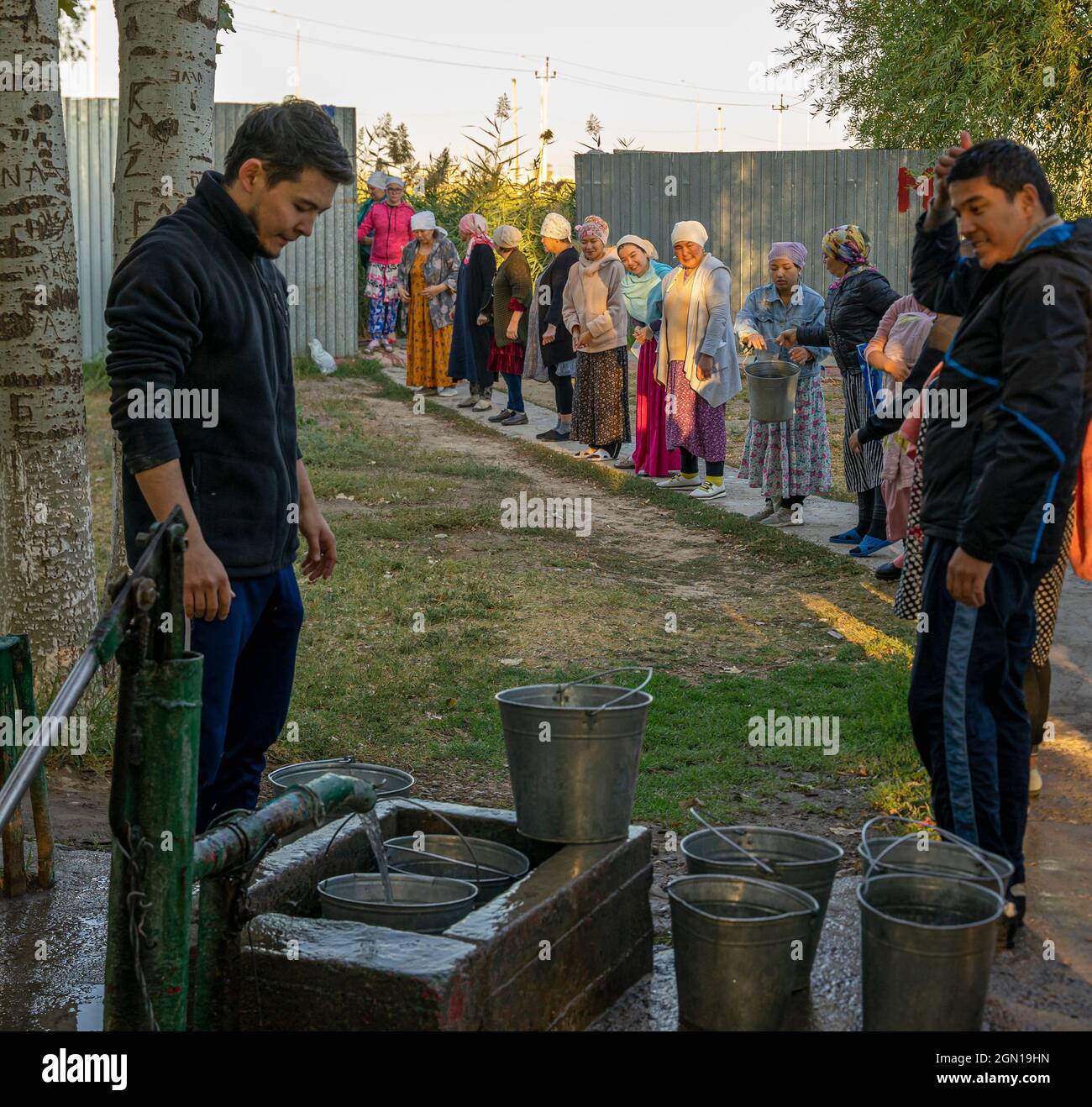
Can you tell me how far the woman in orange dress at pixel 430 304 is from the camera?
54.1 ft

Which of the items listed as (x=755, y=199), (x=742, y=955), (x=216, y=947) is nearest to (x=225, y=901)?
(x=216, y=947)

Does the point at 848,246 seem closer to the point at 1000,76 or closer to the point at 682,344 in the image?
the point at 682,344

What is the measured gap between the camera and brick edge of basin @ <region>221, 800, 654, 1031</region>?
9.23 feet

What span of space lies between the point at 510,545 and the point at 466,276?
7.02 meters

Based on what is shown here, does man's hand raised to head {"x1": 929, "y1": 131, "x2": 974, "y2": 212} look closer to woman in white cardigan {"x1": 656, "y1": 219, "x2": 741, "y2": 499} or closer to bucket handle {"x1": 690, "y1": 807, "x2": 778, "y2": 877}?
bucket handle {"x1": 690, "y1": 807, "x2": 778, "y2": 877}

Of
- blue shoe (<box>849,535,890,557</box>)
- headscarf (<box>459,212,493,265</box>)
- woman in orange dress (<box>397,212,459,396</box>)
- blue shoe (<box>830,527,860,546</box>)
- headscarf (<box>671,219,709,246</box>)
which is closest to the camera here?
blue shoe (<box>849,535,890,557</box>)

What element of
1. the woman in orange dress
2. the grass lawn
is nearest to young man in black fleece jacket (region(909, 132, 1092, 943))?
the grass lawn

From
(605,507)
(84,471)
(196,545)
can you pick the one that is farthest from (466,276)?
(196,545)

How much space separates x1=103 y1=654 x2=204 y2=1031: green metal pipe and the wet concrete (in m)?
0.76

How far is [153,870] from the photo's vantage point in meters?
2.65

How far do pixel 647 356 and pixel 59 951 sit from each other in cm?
854

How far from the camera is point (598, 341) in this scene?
1243 cm

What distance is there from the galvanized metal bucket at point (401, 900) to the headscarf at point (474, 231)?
42.4 feet
